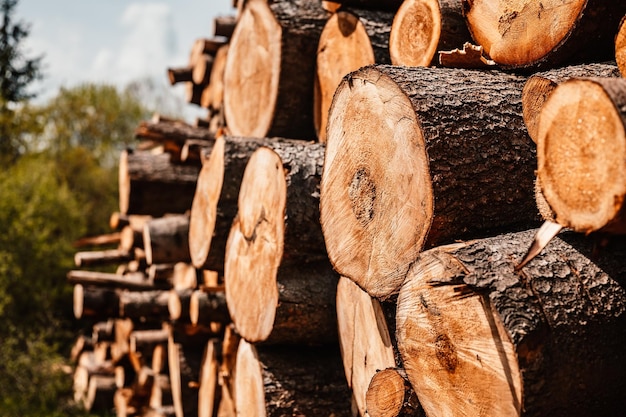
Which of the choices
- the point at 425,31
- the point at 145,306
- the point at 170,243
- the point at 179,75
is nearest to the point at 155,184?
the point at 170,243

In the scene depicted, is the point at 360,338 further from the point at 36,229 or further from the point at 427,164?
the point at 36,229

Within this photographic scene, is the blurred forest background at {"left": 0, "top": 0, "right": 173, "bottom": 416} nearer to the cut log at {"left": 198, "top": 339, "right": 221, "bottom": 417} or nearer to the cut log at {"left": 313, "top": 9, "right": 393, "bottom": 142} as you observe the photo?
the cut log at {"left": 198, "top": 339, "right": 221, "bottom": 417}

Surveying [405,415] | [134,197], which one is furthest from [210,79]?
[405,415]

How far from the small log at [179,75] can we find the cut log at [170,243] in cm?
135

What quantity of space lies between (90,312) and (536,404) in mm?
5185

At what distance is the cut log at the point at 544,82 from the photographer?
1960mm

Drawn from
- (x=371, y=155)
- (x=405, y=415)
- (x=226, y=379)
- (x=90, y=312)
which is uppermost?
(x=371, y=155)

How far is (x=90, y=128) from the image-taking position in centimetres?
2017

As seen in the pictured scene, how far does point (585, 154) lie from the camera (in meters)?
1.60

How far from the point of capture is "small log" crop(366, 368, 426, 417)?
2129mm

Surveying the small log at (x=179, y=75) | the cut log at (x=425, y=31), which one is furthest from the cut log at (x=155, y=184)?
the cut log at (x=425, y=31)

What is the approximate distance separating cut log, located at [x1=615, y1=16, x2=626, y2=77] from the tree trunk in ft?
4.19

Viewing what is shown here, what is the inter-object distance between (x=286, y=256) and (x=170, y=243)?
6.63 feet

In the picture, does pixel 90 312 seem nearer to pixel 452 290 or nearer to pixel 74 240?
pixel 74 240
